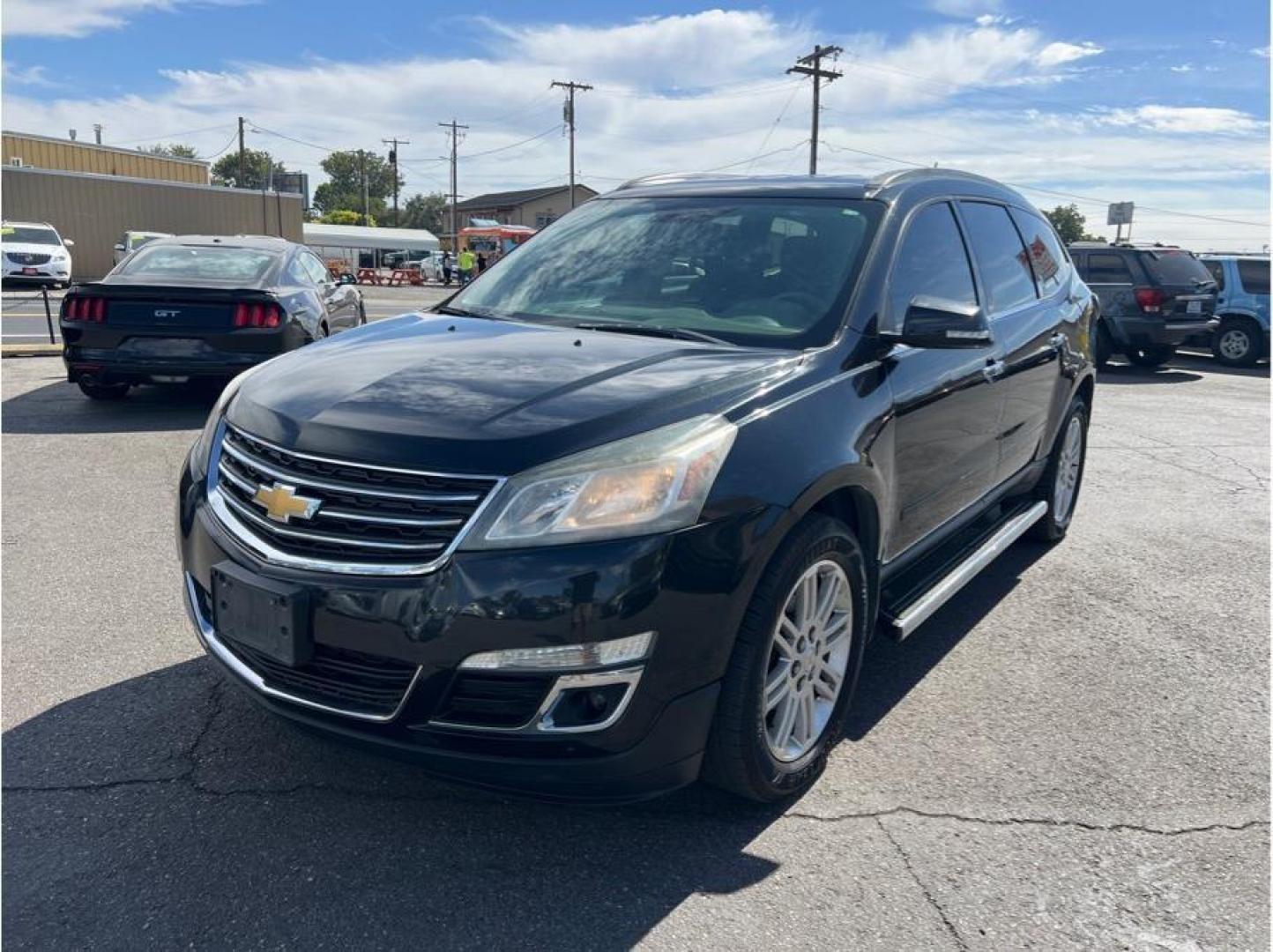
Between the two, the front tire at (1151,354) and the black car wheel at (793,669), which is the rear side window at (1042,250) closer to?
the black car wheel at (793,669)

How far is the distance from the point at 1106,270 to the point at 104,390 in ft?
42.6

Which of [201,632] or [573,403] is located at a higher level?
[573,403]

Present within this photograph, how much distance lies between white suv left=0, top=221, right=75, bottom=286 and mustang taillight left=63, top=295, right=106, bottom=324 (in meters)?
20.8

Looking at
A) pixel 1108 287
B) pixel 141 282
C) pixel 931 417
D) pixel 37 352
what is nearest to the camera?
pixel 931 417

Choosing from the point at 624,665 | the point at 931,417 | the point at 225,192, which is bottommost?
the point at 624,665

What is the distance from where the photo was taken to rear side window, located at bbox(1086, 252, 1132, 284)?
573 inches

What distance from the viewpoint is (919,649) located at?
411cm

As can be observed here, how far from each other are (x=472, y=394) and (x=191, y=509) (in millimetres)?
924

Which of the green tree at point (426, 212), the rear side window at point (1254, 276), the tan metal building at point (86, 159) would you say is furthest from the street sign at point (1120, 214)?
the green tree at point (426, 212)

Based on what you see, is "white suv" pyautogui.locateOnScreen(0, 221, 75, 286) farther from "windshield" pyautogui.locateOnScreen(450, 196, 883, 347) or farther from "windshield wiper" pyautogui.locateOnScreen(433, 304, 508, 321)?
"windshield" pyautogui.locateOnScreen(450, 196, 883, 347)

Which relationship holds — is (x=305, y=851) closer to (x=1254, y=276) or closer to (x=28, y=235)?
(x=1254, y=276)

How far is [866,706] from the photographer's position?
11.7ft

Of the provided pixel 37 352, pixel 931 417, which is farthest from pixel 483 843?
pixel 37 352

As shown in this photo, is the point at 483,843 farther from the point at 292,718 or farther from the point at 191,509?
the point at 191,509
